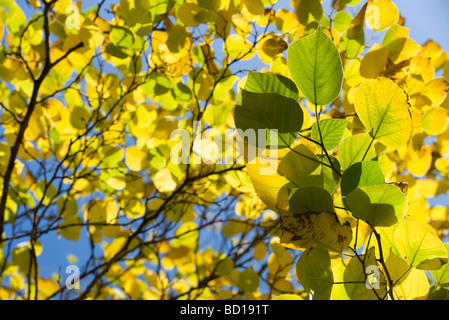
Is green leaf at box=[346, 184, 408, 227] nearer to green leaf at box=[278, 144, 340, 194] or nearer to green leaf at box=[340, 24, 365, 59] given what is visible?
green leaf at box=[278, 144, 340, 194]

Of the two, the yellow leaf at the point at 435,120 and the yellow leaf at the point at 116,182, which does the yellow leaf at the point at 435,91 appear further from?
the yellow leaf at the point at 116,182

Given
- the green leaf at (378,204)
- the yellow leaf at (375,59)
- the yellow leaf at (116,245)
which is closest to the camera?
the green leaf at (378,204)

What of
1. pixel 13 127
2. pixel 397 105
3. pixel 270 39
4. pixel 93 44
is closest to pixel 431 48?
pixel 270 39

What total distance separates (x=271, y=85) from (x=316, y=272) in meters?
0.17

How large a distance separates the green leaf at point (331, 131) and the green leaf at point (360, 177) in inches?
1.5

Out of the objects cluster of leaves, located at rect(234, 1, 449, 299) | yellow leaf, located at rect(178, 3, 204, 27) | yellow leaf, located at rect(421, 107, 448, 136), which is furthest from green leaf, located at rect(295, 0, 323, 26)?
cluster of leaves, located at rect(234, 1, 449, 299)

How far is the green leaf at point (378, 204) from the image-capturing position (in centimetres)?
26

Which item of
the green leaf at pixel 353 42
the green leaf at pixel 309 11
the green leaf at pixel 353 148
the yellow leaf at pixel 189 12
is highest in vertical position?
the yellow leaf at pixel 189 12

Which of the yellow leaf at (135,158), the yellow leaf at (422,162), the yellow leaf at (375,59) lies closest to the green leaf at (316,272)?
the yellow leaf at (375,59)

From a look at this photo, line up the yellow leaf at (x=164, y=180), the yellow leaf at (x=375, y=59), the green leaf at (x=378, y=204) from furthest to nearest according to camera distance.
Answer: the yellow leaf at (x=164, y=180)
the yellow leaf at (x=375, y=59)
the green leaf at (x=378, y=204)
